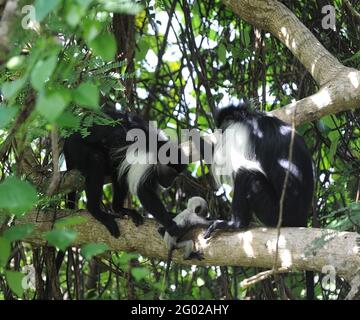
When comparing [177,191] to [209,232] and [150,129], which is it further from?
[209,232]

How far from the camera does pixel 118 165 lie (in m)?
3.88

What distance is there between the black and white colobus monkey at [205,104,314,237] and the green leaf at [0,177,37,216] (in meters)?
2.07

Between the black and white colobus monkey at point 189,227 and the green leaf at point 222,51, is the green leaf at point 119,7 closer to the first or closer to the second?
the black and white colobus monkey at point 189,227

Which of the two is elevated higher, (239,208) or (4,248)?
(239,208)

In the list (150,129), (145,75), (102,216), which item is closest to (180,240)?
(102,216)

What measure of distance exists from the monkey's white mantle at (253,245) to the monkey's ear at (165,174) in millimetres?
286

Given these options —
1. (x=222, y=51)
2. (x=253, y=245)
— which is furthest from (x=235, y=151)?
(x=222, y=51)

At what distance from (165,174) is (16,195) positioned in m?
2.25

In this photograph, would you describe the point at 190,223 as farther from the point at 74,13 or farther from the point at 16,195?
the point at 74,13

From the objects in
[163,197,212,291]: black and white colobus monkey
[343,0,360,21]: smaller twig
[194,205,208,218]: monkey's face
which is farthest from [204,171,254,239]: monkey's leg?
[343,0,360,21]: smaller twig

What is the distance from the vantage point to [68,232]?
5.41 ft

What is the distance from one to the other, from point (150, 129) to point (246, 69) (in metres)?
1.62

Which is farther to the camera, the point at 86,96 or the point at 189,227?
the point at 189,227

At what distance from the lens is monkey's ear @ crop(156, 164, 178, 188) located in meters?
3.78
